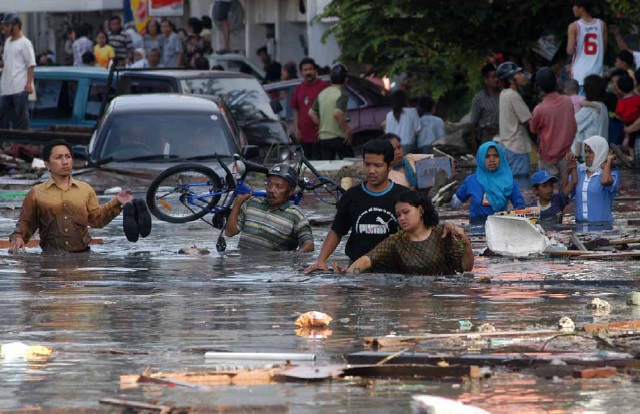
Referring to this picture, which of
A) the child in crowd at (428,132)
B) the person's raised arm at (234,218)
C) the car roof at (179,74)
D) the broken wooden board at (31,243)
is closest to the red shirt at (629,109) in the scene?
the child in crowd at (428,132)

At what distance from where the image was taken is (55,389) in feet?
26.2

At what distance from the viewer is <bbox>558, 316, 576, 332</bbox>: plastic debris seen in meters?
9.41

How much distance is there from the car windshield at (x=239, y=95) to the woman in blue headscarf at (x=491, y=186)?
7990 millimetres

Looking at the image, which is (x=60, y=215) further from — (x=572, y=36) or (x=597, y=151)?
(x=572, y=36)

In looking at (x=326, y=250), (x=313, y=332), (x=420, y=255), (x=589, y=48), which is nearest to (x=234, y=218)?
(x=326, y=250)

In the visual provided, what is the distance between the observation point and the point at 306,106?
24.6m

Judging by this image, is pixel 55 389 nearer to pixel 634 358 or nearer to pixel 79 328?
pixel 79 328

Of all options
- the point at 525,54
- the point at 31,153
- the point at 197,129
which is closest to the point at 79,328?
the point at 197,129

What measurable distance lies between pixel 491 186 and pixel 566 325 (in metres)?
6.31

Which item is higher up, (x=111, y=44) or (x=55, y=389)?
(x=111, y=44)

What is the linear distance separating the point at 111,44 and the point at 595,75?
1592cm

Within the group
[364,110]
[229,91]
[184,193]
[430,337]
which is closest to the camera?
[430,337]

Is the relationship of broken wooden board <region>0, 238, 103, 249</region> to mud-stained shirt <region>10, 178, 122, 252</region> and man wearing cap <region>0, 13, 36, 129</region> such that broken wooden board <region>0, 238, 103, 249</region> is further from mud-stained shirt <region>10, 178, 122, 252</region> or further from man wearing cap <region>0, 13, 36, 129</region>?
man wearing cap <region>0, 13, 36, 129</region>

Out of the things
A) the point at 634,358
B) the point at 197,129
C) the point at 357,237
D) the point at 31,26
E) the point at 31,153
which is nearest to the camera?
the point at 634,358
